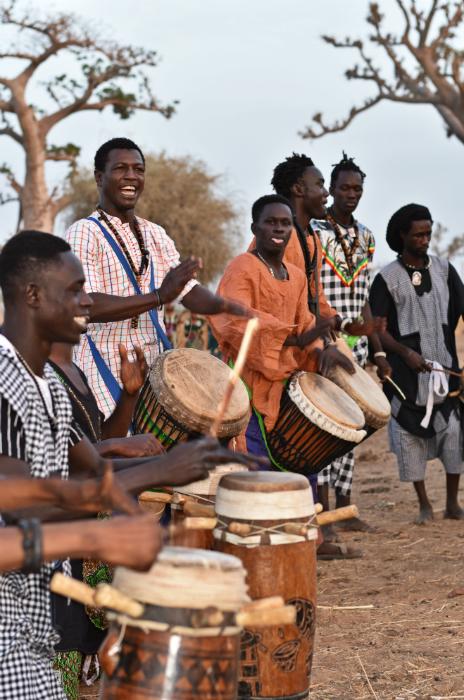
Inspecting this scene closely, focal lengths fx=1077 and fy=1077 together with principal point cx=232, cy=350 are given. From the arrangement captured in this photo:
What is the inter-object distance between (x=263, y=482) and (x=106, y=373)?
158 centimetres

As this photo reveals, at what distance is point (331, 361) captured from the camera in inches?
223

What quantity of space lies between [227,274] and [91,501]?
324 cm

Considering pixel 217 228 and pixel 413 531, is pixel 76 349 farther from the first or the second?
pixel 217 228

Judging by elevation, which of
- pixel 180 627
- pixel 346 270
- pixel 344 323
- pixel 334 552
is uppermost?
pixel 346 270

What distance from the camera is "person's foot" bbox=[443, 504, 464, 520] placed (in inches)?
295

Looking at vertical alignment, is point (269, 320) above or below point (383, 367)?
above

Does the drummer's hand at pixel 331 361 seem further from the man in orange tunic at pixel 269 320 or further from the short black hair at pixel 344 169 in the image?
the short black hair at pixel 344 169

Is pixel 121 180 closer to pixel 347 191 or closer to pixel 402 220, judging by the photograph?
pixel 347 191


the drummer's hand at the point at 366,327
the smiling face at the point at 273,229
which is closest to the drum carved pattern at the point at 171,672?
the smiling face at the point at 273,229

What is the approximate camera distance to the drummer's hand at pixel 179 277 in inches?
169

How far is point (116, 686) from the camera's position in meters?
2.49

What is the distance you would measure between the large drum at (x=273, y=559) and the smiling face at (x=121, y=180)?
1931 mm

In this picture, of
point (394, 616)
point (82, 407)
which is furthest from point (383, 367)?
point (82, 407)

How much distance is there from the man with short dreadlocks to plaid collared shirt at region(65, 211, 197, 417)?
2260mm
